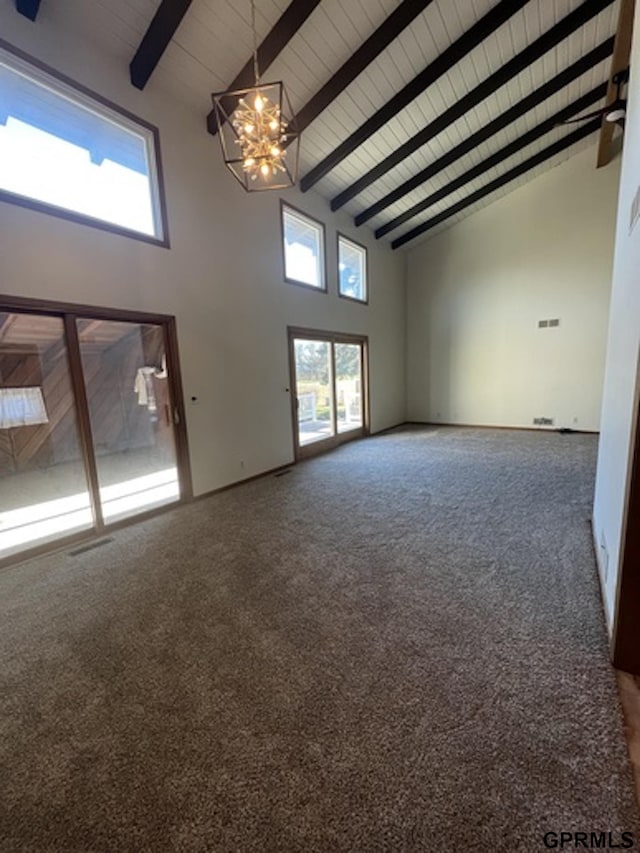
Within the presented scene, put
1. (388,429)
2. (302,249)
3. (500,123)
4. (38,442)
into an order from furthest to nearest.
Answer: (388,429)
(302,249)
(500,123)
(38,442)

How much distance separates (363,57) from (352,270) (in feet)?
11.6

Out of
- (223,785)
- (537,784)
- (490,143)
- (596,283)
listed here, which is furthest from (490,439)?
(223,785)

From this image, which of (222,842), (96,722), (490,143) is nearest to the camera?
(222,842)

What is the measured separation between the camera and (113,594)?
2.51m

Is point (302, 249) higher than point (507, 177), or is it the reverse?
Answer: point (507, 177)

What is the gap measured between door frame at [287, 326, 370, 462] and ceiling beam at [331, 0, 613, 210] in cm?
228

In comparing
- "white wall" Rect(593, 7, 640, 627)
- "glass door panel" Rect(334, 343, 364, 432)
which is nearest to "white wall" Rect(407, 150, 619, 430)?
"glass door panel" Rect(334, 343, 364, 432)

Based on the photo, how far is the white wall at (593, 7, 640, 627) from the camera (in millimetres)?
1693

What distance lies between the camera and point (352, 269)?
720cm

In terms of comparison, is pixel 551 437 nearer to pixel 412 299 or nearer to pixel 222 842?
pixel 412 299

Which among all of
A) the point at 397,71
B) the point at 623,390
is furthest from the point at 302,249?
the point at 623,390

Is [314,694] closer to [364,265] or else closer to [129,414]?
[129,414]

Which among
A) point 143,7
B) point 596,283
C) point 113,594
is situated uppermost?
point 143,7

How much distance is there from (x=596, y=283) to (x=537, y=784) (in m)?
7.79
